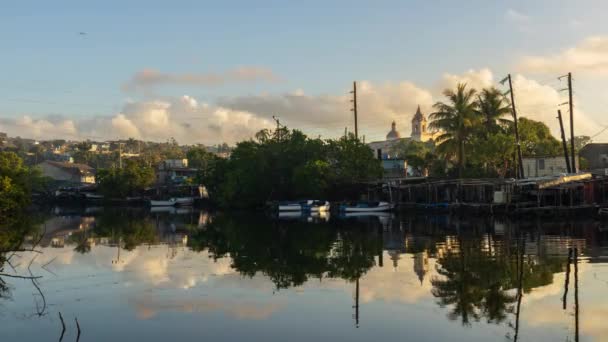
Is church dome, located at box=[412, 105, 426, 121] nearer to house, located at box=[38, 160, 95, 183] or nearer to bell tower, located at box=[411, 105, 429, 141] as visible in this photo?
bell tower, located at box=[411, 105, 429, 141]

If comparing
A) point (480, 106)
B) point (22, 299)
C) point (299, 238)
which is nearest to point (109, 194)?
point (480, 106)

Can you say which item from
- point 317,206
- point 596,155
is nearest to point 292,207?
point 317,206

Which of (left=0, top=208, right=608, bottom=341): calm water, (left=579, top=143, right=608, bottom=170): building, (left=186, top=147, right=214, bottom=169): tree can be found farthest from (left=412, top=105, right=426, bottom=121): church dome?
(left=0, top=208, right=608, bottom=341): calm water

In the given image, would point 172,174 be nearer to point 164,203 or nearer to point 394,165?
point 164,203

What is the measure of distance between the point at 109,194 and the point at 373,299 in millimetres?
92726

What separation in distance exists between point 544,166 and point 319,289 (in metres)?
49.2

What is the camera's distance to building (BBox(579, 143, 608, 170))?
72.0m

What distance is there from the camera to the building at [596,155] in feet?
236

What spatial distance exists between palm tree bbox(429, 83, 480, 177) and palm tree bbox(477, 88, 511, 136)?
133 inches

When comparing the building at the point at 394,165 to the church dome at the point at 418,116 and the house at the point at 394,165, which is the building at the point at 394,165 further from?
the church dome at the point at 418,116

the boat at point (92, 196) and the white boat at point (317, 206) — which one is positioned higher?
the boat at point (92, 196)

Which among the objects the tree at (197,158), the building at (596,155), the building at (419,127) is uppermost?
the building at (419,127)

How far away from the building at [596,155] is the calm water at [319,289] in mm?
40307

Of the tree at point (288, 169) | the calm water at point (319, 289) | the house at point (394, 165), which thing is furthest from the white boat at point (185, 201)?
the calm water at point (319, 289)
